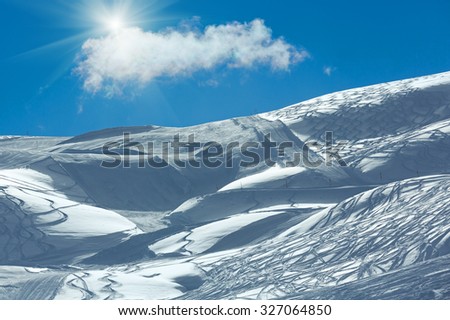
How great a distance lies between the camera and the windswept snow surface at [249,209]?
136 feet

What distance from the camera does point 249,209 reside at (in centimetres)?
5338

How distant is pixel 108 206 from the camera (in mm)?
56750

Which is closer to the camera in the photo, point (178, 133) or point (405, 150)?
point (405, 150)

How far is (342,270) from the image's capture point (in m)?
40.7

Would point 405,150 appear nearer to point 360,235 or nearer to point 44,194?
point 360,235

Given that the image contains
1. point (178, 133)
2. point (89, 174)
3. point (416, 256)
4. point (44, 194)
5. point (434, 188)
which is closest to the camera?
point (416, 256)

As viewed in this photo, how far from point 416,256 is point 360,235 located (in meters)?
4.07

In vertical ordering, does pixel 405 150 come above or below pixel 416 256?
above

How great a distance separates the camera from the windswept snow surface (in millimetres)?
41469
